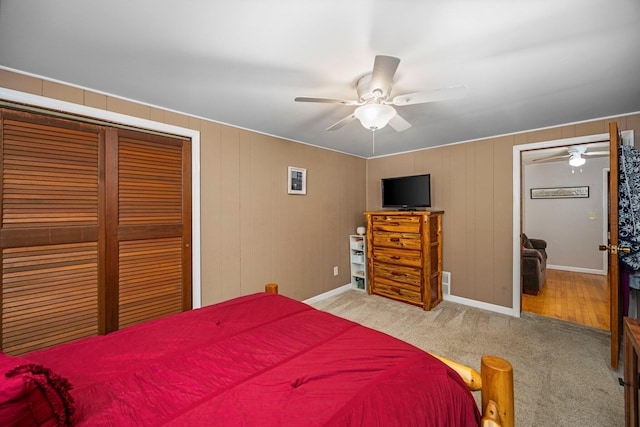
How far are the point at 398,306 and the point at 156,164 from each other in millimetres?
3220

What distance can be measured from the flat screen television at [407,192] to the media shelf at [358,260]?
0.68 m

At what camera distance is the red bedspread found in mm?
858

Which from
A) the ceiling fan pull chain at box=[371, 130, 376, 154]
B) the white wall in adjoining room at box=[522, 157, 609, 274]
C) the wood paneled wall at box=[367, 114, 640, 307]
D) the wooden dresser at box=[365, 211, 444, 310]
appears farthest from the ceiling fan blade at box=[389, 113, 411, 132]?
the white wall in adjoining room at box=[522, 157, 609, 274]

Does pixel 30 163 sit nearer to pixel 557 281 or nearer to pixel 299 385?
pixel 299 385

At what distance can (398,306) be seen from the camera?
351cm

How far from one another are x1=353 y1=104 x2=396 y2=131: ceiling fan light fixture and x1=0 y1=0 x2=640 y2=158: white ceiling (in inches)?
9.8

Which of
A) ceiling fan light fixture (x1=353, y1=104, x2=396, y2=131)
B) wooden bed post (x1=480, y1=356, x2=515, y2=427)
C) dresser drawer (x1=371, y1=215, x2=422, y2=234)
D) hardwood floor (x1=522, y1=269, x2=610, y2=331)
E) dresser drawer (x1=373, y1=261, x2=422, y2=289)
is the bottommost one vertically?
hardwood floor (x1=522, y1=269, x2=610, y2=331)

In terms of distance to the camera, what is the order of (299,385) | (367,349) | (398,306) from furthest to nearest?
(398,306), (367,349), (299,385)

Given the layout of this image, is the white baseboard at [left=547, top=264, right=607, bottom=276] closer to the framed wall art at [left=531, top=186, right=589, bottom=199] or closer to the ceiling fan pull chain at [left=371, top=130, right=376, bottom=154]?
the framed wall art at [left=531, top=186, right=589, bottom=199]

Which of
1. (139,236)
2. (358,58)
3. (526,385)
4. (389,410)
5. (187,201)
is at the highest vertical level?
(358,58)

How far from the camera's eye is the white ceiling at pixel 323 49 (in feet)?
4.10

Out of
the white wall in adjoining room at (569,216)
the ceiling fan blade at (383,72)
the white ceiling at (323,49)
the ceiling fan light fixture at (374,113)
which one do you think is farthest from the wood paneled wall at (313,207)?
the white wall in adjoining room at (569,216)

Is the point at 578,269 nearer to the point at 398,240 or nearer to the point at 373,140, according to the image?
the point at 398,240

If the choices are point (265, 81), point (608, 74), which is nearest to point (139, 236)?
point (265, 81)
